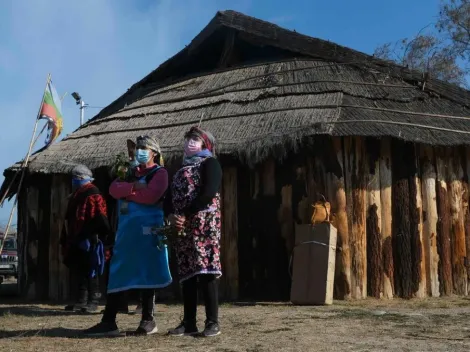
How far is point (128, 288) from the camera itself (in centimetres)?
499

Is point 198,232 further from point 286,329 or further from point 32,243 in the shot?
point 32,243

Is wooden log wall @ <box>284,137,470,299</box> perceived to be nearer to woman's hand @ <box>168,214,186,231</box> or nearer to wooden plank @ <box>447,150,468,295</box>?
wooden plank @ <box>447,150,468,295</box>

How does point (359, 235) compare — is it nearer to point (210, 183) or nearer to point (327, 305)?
point (327, 305)

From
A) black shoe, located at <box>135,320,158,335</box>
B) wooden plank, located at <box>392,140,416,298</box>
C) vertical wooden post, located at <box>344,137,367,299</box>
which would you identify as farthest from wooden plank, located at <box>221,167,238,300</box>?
black shoe, located at <box>135,320,158,335</box>

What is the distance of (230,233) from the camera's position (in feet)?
27.3

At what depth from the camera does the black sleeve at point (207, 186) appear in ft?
15.6

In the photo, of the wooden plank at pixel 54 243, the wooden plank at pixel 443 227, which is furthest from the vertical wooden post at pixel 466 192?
the wooden plank at pixel 54 243

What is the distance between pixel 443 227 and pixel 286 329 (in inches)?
161

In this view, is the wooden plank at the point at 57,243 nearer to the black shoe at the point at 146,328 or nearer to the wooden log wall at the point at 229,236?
the wooden log wall at the point at 229,236

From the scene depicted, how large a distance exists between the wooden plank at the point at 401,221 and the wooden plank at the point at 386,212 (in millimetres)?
78

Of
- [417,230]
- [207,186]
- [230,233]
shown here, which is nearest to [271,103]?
[230,233]

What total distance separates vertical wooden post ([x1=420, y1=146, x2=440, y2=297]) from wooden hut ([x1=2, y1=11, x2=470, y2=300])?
1cm

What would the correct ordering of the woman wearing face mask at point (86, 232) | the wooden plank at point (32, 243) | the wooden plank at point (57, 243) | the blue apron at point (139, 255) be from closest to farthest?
the blue apron at point (139, 255) < the woman wearing face mask at point (86, 232) < the wooden plank at point (57, 243) < the wooden plank at point (32, 243)

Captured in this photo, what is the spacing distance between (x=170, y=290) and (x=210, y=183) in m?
4.08
